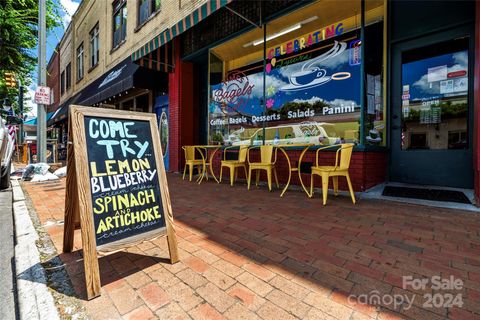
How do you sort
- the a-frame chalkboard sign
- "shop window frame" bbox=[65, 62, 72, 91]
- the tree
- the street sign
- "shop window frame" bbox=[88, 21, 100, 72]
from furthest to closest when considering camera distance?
1. "shop window frame" bbox=[65, 62, 72, 91]
2. "shop window frame" bbox=[88, 21, 100, 72]
3. the tree
4. the street sign
5. the a-frame chalkboard sign

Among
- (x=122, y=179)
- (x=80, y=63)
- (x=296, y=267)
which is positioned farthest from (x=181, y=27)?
(x=80, y=63)

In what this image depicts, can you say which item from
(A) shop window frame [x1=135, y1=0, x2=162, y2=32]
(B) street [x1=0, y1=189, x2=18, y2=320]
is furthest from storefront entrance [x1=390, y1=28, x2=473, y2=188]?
(A) shop window frame [x1=135, y1=0, x2=162, y2=32]

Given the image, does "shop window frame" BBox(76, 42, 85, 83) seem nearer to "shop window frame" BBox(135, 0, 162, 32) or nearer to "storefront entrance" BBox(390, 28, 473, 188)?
"shop window frame" BBox(135, 0, 162, 32)

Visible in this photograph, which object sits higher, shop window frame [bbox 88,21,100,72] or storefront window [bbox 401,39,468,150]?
shop window frame [bbox 88,21,100,72]

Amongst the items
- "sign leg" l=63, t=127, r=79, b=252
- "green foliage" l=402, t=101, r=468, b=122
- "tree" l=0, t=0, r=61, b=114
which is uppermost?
"tree" l=0, t=0, r=61, b=114

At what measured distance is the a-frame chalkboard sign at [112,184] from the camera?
1656 mm

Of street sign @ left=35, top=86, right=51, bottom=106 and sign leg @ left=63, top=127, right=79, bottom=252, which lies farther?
street sign @ left=35, top=86, right=51, bottom=106

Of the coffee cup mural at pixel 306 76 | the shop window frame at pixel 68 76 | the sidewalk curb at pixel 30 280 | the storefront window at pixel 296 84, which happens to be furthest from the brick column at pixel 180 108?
the shop window frame at pixel 68 76

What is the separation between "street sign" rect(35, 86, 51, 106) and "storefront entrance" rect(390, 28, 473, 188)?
8.14 m

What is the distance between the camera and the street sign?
249 inches

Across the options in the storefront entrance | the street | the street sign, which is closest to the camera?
the street

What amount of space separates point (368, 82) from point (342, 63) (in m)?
0.81

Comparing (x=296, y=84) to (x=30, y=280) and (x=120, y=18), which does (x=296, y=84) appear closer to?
(x=30, y=280)

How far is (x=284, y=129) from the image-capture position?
601 centimetres
